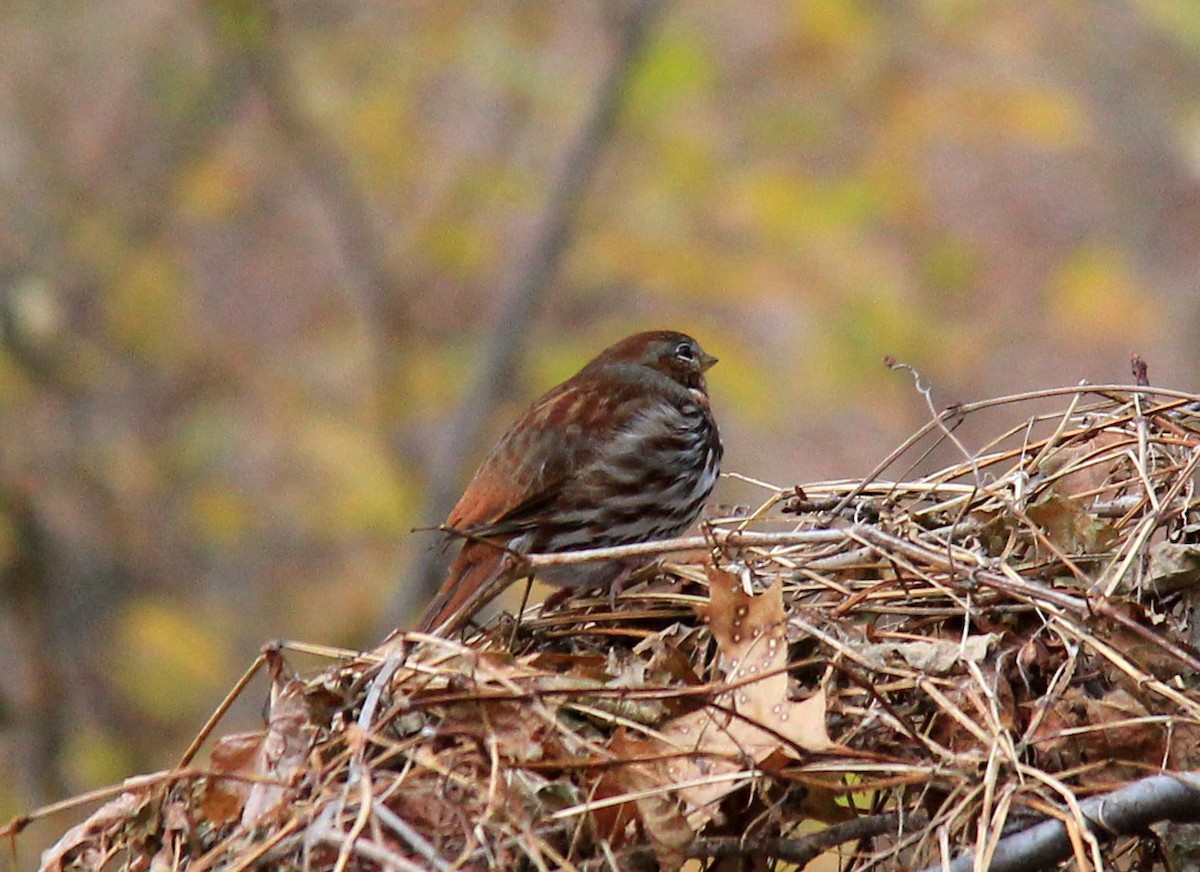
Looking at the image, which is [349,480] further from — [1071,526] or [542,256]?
[1071,526]

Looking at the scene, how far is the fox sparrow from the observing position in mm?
3943

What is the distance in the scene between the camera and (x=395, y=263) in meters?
10.0

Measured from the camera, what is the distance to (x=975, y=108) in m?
9.66

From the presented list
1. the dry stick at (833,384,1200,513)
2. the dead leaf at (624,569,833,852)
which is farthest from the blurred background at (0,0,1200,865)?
the dead leaf at (624,569,833,852)

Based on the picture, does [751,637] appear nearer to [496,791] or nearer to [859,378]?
[496,791]

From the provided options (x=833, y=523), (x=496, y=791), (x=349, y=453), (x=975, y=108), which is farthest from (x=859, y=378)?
(x=496, y=791)

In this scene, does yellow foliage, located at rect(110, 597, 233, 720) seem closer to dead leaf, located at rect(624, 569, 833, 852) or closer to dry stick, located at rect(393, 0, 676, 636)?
dry stick, located at rect(393, 0, 676, 636)

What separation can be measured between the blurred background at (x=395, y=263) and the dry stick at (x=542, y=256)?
0.02 meters

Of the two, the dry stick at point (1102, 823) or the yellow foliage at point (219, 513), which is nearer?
the dry stick at point (1102, 823)

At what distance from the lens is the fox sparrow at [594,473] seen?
12.9ft

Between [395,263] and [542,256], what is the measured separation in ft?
5.66

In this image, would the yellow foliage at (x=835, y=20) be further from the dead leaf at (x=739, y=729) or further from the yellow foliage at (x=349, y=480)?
the dead leaf at (x=739, y=729)


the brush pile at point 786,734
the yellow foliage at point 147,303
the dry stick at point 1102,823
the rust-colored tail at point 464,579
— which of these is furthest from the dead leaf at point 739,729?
the yellow foliage at point 147,303

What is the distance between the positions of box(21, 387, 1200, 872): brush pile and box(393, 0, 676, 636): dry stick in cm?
598
